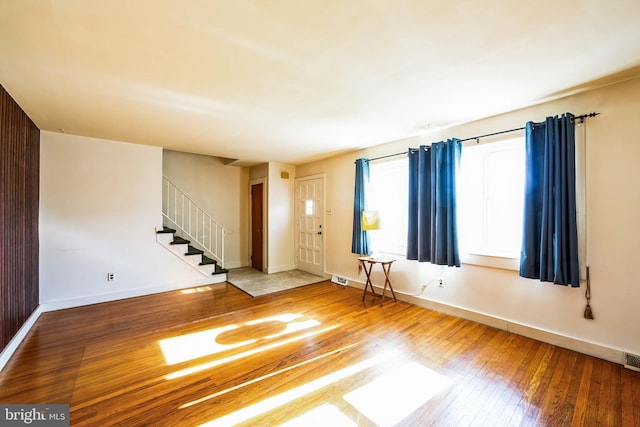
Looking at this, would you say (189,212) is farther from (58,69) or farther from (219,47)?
(219,47)

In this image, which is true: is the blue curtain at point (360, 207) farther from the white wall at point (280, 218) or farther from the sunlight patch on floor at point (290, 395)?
the sunlight patch on floor at point (290, 395)

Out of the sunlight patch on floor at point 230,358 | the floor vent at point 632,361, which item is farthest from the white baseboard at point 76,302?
the floor vent at point 632,361

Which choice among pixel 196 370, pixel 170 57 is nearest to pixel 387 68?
pixel 170 57

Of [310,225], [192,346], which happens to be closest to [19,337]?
[192,346]

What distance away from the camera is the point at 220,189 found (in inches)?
243

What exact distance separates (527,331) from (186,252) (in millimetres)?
5196

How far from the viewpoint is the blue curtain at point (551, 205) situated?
98.0 inches

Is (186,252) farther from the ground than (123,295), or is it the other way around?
(186,252)

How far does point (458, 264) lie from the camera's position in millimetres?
3297

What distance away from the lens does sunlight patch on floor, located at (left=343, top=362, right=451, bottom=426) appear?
178 centimetres

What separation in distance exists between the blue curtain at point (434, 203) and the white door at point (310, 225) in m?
2.17

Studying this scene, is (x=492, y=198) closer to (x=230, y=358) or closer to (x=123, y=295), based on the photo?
(x=230, y=358)

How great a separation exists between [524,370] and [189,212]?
5.91 m

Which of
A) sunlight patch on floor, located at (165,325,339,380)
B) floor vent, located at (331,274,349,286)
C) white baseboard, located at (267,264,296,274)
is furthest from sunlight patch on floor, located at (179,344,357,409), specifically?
white baseboard, located at (267,264,296,274)
